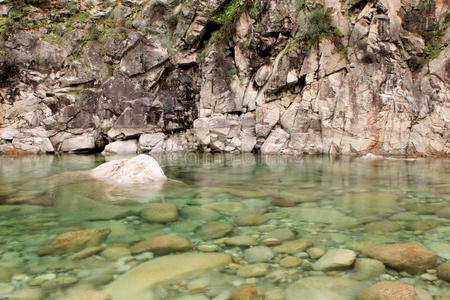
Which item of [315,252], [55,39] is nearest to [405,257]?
[315,252]

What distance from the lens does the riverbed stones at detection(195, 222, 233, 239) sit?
295 cm

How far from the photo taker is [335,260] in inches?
89.4

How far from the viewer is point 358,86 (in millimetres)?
15336

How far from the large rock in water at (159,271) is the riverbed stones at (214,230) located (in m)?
0.49

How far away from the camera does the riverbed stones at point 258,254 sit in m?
2.36

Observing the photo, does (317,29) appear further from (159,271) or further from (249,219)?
(159,271)

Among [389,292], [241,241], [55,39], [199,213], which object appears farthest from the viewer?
[55,39]

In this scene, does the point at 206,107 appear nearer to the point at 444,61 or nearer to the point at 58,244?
the point at 444,61

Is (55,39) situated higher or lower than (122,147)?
higher

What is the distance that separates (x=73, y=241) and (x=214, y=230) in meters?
1.41

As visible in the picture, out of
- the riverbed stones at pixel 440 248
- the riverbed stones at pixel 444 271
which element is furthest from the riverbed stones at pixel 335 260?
the riverbed stones at pixel 440 248

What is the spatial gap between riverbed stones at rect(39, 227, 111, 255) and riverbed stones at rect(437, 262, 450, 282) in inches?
112

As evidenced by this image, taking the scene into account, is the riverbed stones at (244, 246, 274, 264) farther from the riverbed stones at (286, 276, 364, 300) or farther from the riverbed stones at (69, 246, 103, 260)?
the riverbed stones at (69, 246, 103, 260)

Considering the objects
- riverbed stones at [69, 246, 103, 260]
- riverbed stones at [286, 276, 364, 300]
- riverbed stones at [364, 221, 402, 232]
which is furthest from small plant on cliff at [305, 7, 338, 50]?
riverbed stones at [69, 246, 103, 260]
